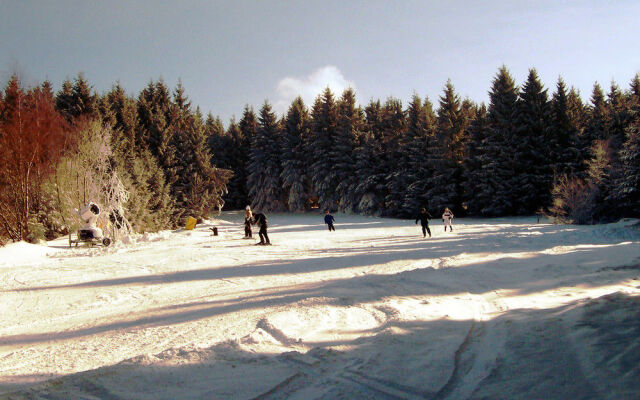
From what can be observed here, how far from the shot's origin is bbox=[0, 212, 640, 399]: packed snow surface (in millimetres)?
3486

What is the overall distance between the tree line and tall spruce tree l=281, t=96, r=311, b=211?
19cm

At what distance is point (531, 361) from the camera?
3.75 meters

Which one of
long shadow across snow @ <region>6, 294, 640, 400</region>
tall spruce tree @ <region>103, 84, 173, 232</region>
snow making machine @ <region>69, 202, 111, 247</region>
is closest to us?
long shadow across snow @ <region>6, 294, 640, 400</region>

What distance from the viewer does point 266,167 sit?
52625 mm

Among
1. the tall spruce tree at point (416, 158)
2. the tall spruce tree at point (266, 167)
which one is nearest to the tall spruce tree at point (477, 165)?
the tall spruce tree at point (416, 158)

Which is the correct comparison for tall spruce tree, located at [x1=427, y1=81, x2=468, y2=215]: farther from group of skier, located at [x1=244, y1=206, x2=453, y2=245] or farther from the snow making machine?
the snow making machine

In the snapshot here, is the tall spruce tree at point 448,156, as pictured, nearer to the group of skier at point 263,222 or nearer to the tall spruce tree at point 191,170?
the group of skier at point 263,222

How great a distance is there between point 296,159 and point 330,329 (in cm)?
4673

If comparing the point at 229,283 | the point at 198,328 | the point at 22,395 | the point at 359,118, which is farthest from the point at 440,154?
the point at 22,395

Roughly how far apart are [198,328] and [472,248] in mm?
11098

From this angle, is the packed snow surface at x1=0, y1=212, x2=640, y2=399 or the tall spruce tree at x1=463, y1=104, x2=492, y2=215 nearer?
the packed snow surface at x1=0, y1=212, x2=640, y2=399

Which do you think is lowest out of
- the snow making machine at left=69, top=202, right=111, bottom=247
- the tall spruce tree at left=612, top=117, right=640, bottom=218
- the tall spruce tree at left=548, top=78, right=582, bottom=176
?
the snow making machine at left=69, top=202, right=111, bottom=247

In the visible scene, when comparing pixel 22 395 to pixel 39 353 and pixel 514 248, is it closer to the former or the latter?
pixel 39 353

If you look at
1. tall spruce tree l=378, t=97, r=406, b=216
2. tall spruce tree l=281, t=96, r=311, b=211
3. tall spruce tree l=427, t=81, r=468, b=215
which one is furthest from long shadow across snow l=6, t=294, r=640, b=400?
tall spruce tree l=281, t=96, r=311, b=211
